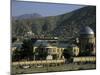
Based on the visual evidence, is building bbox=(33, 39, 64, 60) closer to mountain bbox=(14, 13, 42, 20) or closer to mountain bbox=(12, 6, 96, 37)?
mountain bbox=(12, 6, 96, 37)

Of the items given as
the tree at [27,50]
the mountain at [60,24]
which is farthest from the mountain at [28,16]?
the tree at [27,50]

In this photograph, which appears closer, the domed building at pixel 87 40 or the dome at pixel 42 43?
the dome at pixel 42 43

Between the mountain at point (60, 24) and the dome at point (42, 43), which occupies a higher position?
the mountain at point (60, 24)

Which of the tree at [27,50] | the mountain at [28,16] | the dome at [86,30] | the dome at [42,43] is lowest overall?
the tree at [27,50]

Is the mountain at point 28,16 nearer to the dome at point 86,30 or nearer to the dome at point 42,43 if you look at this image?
the dome at point 42,43

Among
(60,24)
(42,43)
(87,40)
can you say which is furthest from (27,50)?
(87,40)

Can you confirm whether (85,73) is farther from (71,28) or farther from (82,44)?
(71,28)

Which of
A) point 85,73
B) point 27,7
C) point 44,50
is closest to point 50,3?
point 27,7

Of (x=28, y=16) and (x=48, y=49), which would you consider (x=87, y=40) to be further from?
(x=28, y=16)
